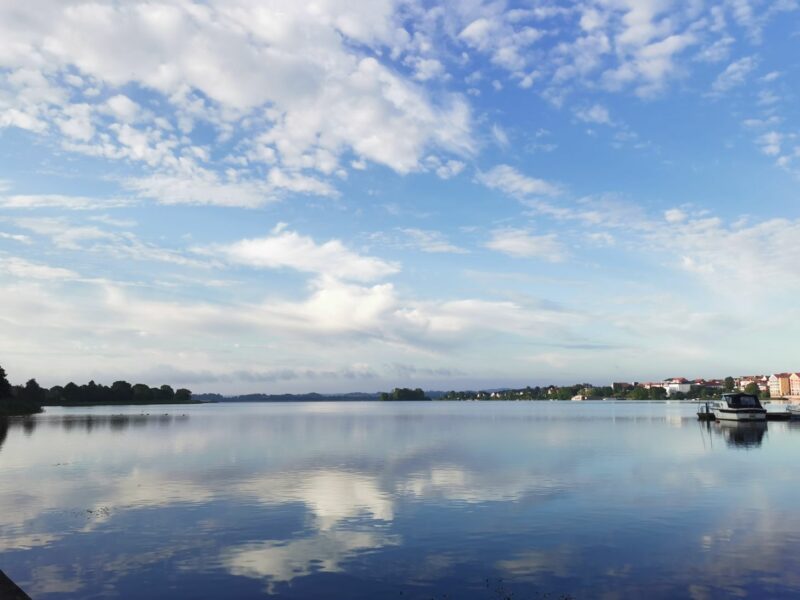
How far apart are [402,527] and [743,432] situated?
3492 inches

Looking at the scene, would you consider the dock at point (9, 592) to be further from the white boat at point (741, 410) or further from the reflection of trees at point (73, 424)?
A: the white boat at point (741, 410)

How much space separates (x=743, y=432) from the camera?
99188 millimetres

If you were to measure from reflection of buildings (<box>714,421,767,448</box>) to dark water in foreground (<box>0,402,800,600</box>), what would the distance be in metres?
19.8

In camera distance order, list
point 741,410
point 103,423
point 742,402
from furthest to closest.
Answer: point 103,423, point 742,402, point 741,410

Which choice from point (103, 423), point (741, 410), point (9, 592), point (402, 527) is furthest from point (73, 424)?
point (741, 410)

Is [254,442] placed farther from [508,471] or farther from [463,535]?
[463,535]

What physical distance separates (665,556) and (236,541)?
18.7 m

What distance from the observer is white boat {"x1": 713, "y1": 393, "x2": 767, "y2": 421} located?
4732 inches

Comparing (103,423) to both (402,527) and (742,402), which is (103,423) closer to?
(402,527)

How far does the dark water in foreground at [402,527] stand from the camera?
73.2 feet

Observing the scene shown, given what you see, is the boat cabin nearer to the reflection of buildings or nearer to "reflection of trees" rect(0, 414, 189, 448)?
the reflection of buildings

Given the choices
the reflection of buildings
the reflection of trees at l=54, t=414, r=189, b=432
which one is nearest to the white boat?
the reflection of buildings

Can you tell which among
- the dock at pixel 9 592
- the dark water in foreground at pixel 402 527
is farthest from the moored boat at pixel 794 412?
the dock at pixel 9 592

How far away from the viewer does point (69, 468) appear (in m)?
54.8
